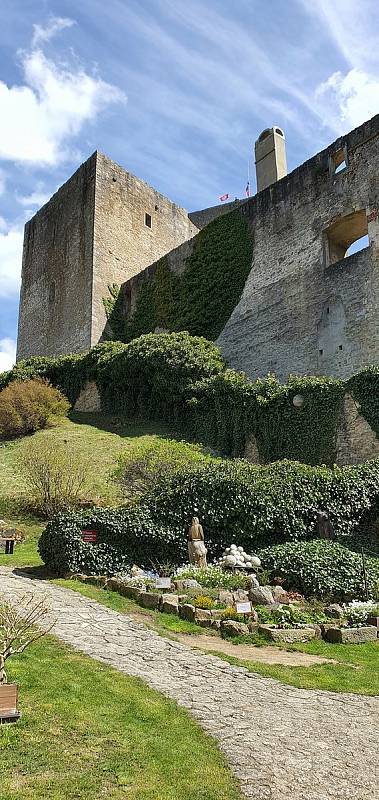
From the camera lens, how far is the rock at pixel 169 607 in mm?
8396

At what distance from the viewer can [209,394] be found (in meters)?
19.7

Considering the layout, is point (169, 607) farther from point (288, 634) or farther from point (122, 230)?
point (122, 230)

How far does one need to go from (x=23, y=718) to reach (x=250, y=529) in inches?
326

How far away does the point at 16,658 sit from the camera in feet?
17.8

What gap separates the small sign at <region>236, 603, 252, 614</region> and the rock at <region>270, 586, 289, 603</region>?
1.05 meters

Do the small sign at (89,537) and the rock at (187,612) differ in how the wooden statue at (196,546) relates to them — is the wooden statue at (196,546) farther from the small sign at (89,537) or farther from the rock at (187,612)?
the rock at (187,612)

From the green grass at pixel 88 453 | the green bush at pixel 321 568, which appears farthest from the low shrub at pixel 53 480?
the green bush at pixel 321 568

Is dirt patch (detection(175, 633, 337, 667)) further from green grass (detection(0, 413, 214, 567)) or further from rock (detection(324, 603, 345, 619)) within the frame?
green grass (detection(0, 413, 214, 567))

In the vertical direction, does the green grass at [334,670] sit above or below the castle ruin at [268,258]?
below

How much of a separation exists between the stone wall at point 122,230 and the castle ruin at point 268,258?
59 mm

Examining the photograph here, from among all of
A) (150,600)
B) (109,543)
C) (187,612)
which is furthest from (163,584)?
(109,543)

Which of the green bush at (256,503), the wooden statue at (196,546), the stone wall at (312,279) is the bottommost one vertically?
the wooden statue at (196,546)

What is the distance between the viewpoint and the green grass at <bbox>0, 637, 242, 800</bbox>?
3402mm

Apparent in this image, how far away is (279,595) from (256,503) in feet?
10.1
